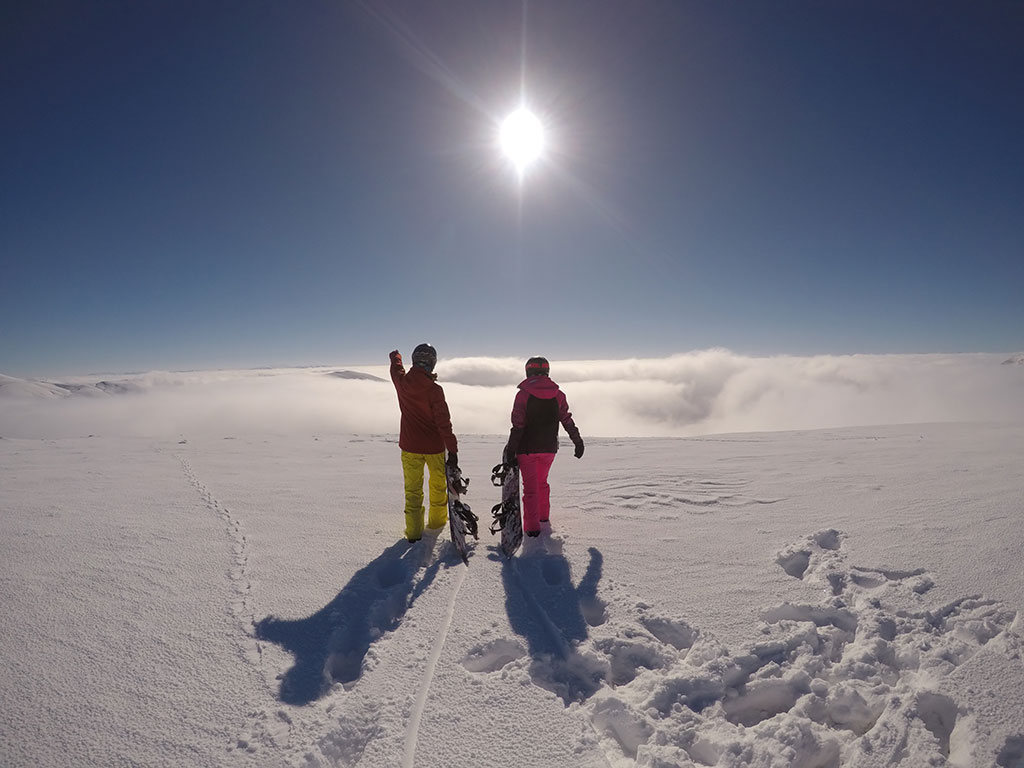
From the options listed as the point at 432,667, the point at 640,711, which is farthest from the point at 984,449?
the point at 432,667

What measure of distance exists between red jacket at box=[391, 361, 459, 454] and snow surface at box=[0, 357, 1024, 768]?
1300 mm

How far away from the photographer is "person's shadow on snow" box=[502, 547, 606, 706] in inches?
132

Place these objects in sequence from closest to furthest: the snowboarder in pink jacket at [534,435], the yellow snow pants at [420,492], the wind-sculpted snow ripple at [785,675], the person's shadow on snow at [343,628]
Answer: the wind-sculpted snow ripple at [785,675] → the person's shadow on snow at [343,628] → the yellow snow pants at [420,492] → the snowboarder in pink jacket at [534,435]

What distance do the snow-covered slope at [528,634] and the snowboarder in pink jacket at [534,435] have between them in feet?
1.88

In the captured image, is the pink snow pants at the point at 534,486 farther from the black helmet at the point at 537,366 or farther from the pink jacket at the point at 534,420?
the black helmet at the point at 537,366

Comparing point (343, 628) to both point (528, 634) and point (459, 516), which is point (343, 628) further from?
point (459, 516)

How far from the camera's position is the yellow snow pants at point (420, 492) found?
19.6ft

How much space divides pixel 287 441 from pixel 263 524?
401 inches

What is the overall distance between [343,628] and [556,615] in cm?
192

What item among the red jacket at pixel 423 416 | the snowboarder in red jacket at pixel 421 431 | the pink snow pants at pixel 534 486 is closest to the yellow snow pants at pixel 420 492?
the snowboarder in red jacket at pixel 421 431

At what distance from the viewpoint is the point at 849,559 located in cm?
479

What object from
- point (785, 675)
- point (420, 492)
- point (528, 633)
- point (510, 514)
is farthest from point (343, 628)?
point (785, 675)

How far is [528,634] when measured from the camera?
152 inches

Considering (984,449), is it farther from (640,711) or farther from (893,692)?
(640,711)
